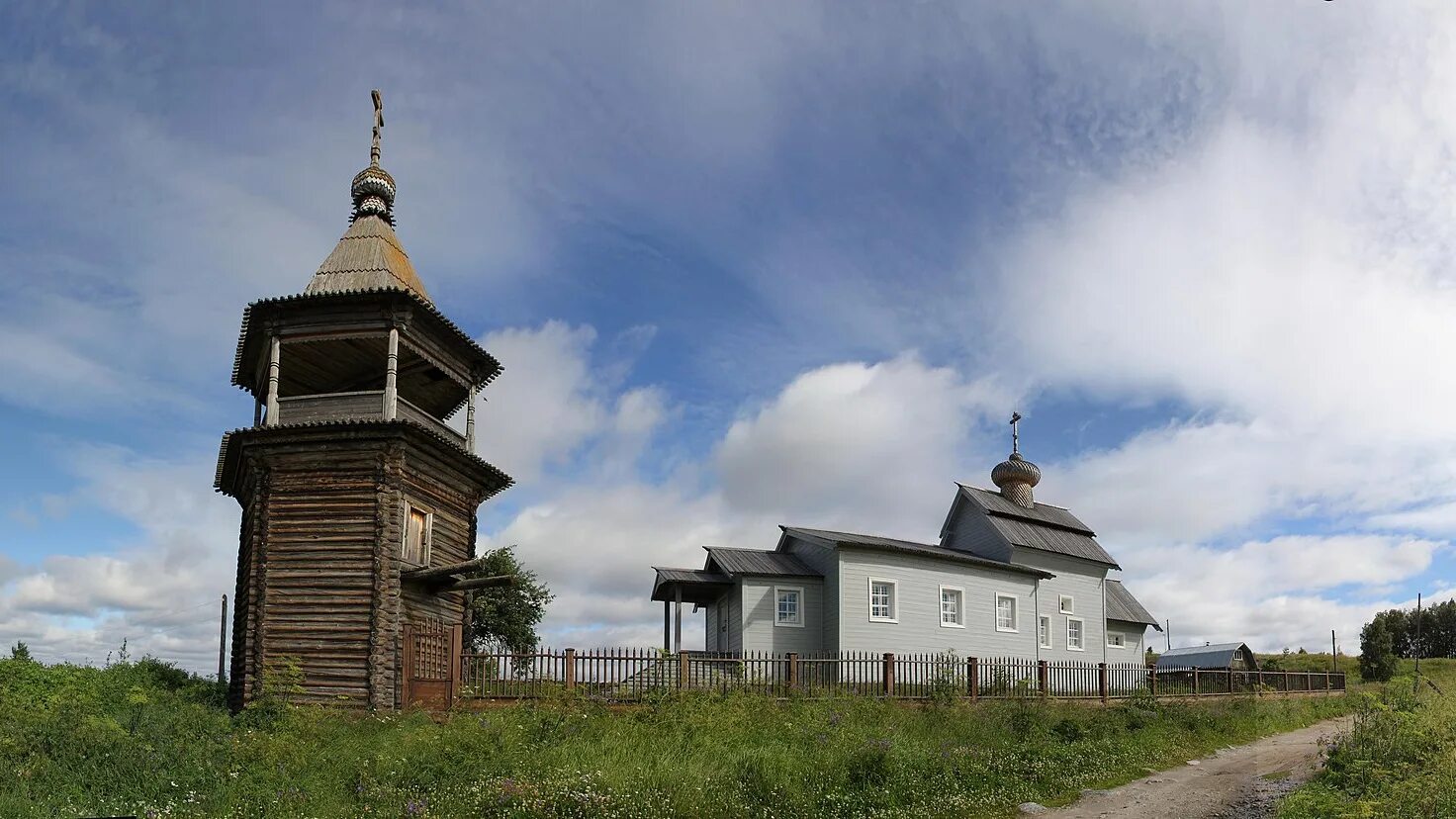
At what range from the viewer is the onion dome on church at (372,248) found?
23469mm

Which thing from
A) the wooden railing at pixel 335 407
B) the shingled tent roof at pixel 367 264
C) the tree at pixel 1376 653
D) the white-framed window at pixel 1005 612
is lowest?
the tree at pixel 1376 653

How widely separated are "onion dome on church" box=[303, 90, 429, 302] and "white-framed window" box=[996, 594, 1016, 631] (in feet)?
68.5

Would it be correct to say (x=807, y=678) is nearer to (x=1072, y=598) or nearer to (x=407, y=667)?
(x=407, y=667)

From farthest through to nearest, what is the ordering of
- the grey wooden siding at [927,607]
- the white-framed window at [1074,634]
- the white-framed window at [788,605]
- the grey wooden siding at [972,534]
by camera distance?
the white-framed window at [1074,634] < the grey wooden siding at [972,534] < the white-framed window at [788,605] < the grey wooden siding at [927,607]

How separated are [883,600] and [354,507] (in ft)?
52.5

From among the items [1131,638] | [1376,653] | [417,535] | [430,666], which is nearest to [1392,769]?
[430,666]

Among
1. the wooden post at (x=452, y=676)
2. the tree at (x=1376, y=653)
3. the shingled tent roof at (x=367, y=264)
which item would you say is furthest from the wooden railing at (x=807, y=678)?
the tree at (x=1376, y=653)

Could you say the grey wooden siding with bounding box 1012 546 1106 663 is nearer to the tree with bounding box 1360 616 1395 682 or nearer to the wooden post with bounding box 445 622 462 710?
the wooden post with bounding box 445 622 462 710

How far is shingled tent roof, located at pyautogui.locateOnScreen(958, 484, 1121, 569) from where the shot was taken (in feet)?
119

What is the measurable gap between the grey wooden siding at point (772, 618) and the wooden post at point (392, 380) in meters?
12.2

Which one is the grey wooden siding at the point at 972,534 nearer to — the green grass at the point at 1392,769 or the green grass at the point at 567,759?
the green grass at the point at 567,759

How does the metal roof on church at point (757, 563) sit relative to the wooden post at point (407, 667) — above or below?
above

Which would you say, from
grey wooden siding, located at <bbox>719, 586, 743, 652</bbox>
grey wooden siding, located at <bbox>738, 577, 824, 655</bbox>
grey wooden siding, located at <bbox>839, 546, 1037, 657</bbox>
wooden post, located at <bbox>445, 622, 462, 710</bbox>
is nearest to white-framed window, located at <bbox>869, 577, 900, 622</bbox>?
grey wooden siding, located at <bbox>839, 546, 1037, 657</bbox>

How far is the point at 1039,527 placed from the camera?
38.1 meters
